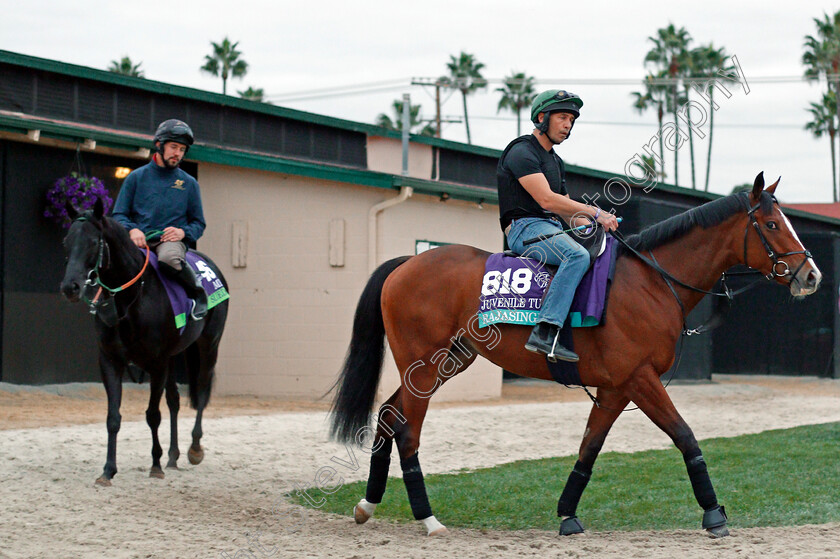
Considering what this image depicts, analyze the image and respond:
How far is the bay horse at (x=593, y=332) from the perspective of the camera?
17.7ft

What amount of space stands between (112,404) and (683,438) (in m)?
4.37

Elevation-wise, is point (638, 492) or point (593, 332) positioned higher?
point (593, 332)

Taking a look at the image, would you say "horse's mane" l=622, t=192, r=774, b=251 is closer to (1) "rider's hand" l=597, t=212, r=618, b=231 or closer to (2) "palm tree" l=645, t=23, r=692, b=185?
(1) "rider's hand" l=597, t=212, r=618, b=231

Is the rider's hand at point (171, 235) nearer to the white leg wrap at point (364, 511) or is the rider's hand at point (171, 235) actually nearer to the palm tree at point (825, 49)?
the white leg wrap at point (364, 511)

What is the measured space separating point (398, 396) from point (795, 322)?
63.5 ft

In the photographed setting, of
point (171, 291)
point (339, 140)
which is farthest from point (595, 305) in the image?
point (339, 140)

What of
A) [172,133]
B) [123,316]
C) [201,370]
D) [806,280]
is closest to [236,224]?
[201,370]

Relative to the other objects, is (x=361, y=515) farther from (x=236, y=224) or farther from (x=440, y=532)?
(x=236, y=224)

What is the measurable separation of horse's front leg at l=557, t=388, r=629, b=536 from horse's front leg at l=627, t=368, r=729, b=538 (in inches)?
11.6

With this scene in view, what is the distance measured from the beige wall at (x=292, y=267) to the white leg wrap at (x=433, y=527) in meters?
8.13

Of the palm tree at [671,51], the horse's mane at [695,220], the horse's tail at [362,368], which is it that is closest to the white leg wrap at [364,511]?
the horse's tail at [362,368]

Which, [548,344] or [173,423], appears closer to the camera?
[548,344]

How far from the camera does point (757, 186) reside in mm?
5445

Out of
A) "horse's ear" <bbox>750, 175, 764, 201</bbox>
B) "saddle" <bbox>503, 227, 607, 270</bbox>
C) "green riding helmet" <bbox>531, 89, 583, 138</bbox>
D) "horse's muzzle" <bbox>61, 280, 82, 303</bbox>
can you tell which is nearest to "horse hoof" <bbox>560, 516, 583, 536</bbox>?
"saddle" <bbox>503, 227, 607, 270</bbox>
